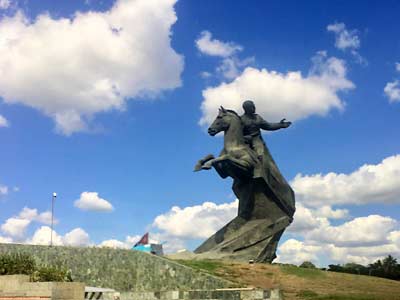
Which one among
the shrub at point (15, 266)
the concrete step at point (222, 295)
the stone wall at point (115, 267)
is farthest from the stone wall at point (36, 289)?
the stone wall at point (115, 267)

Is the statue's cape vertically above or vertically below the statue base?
above

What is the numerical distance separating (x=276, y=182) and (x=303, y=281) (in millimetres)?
7012

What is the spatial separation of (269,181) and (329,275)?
5701 mm

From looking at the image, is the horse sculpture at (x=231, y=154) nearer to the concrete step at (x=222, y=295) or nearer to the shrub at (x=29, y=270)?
the shrub at (x=29, y=270)

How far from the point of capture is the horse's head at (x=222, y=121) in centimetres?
2859

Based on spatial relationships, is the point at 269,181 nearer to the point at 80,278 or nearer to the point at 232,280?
the point at 232,280

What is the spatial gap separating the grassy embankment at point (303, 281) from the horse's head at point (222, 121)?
6811 millimetres

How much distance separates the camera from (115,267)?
2289 centimetres

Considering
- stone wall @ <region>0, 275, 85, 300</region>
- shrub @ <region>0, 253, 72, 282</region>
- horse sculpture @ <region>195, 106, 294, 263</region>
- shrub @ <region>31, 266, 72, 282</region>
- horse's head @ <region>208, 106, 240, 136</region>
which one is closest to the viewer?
stone wall @ <region>0, 275, 85, 300</region>

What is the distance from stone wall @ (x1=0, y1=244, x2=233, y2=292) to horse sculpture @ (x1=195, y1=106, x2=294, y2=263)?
4329 mm

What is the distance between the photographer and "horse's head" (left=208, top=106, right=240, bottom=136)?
2859 centimetres

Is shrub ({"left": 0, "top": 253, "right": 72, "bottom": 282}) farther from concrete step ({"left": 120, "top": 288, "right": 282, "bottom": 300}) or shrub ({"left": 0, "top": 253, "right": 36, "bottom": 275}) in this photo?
concrete step ({"left": 120, "top": 288, "right": 282, "bottom": 300})

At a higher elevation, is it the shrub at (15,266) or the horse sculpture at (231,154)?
the horse sculpture at (231,154)

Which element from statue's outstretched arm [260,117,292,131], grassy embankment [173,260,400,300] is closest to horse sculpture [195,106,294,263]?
statue's outstretched arm [260,117,292,131]
